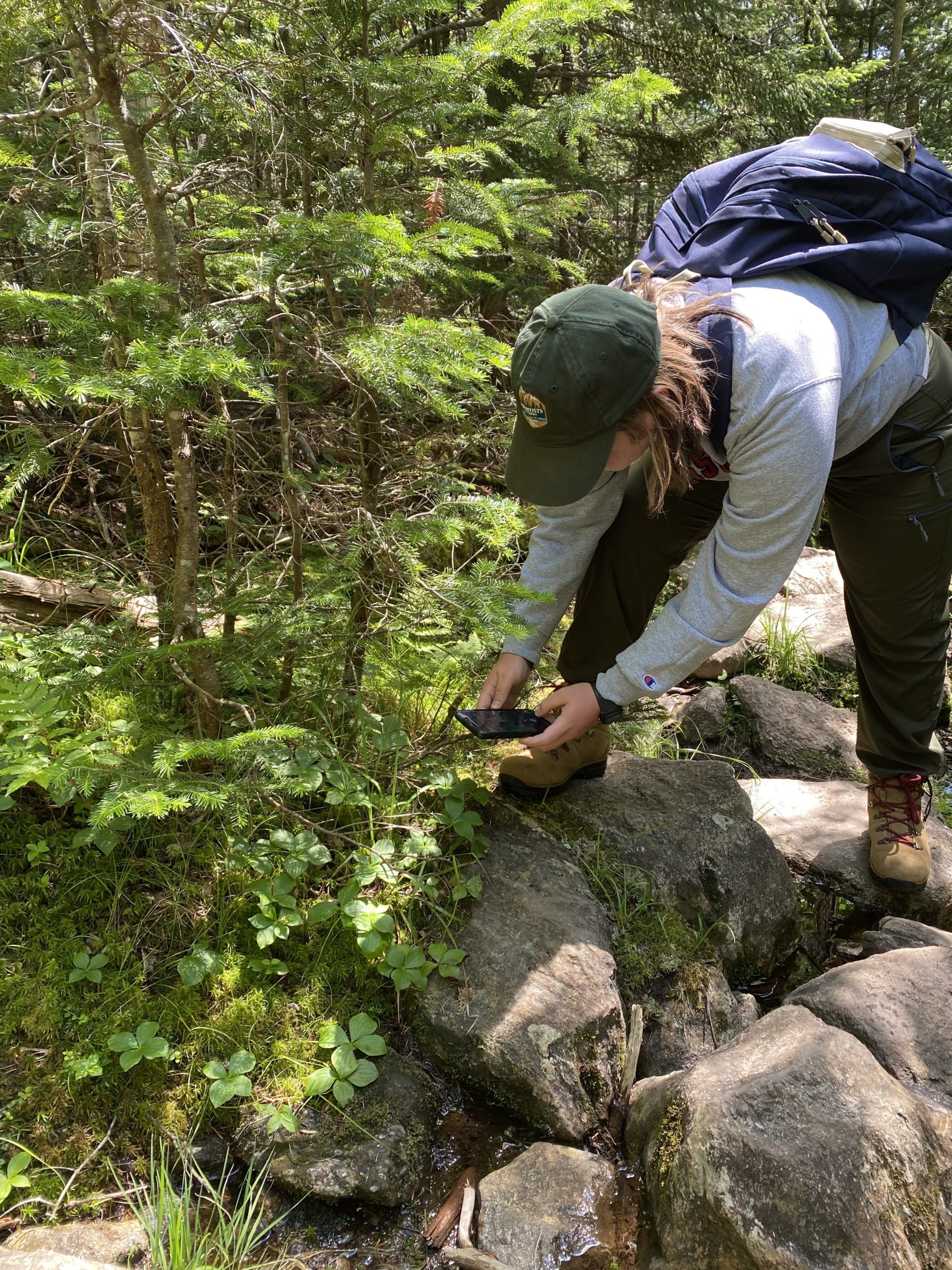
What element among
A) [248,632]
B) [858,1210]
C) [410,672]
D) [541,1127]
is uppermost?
[248,632]

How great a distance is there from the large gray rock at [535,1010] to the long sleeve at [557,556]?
84cm

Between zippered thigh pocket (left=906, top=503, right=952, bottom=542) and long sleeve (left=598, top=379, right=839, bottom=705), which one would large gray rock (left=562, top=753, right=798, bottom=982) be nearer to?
long sleeve (left=598, top=379, right=839, bottom=705)

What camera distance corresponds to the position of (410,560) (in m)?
2.39

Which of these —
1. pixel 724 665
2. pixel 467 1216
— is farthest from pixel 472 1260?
pixel 724 665

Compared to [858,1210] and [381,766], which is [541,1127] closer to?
[858,1210]

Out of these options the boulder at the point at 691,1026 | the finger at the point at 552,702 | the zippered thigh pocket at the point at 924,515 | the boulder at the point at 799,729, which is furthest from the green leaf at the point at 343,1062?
the boulder at the point at 799,729

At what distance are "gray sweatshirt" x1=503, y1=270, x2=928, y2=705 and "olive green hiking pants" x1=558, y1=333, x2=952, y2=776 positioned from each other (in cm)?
13

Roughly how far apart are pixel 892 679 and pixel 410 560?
179 centimetres

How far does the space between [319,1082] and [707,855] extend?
155cm

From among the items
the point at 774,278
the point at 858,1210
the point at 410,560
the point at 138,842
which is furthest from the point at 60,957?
the point at 774,278

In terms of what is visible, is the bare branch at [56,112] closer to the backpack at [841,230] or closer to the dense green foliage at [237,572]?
the dense green foliage at [237,572]

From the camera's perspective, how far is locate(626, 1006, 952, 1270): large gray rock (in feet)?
5.64

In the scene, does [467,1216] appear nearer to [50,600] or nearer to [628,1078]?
[628,1078]

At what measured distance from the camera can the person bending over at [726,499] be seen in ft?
6.22
